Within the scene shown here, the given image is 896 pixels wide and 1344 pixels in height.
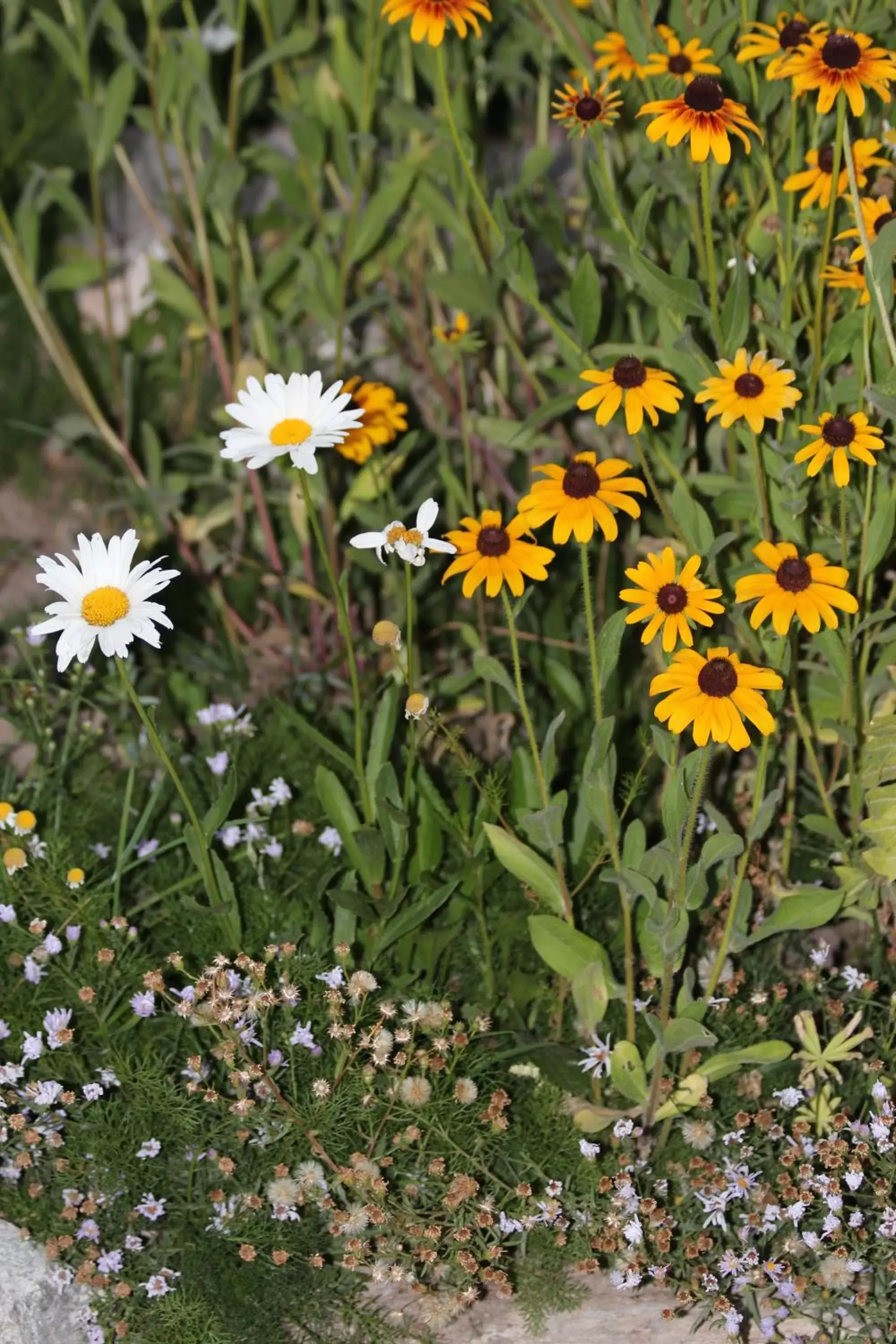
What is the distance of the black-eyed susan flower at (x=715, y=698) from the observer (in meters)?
1.56

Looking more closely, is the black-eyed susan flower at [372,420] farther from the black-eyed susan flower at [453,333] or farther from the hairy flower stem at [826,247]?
the hairy flower stem at [826,247]

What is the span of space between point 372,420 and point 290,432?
0.56 meters

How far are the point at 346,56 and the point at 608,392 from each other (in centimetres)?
113

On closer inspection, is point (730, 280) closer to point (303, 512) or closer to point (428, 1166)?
point (303, 512)

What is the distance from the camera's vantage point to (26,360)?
10.4 feet

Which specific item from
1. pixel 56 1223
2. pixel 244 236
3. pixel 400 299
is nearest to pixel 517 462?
pixel 400 299

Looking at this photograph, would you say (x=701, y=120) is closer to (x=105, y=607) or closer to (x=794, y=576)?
(x=794, y=576)

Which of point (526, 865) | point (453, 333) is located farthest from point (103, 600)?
point (453, 333)

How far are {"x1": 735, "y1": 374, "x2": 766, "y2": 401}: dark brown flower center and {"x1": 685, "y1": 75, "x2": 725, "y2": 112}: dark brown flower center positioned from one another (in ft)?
1.02

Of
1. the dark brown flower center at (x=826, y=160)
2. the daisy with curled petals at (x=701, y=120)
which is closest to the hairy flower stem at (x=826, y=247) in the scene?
the dark brown flower center at (x=826, y=160)

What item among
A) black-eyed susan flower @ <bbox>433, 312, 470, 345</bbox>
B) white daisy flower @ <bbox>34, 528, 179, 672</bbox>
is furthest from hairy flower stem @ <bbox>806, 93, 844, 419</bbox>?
white daisy flower @ <bbox>34, 528, 179, 672</bbox>

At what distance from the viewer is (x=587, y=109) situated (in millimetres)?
1867

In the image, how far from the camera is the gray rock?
1.76m

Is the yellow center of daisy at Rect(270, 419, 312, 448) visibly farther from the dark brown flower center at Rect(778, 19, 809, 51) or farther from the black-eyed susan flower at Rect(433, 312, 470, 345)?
the dark brown flower center at Rect(778, 19, 809, 51)
